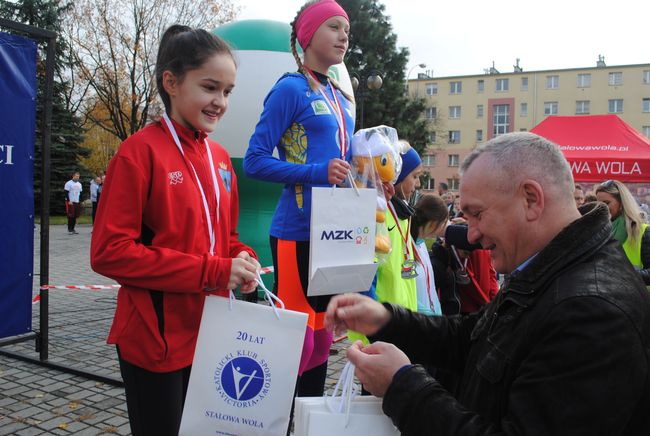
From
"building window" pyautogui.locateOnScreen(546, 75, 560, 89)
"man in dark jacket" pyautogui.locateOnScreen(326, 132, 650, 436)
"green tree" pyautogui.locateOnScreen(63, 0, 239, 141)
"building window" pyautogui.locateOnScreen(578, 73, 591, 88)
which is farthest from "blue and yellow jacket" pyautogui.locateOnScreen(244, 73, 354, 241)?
"building window" pyautogui.locateOnScreen(578, 73, 591, 88)

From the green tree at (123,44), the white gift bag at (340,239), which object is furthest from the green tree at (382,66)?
the white gift bag at (340,239)

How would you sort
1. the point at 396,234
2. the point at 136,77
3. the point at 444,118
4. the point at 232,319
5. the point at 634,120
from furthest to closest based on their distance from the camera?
the point at 444,118
the point at 634,120
the point at 136,77
the point at 396,234
the point at 232,319

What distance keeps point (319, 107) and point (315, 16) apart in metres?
0.51

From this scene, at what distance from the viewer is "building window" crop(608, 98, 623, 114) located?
67.0m

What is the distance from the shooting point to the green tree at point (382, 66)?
29.8m

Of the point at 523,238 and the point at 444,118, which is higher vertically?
the point at 444,118

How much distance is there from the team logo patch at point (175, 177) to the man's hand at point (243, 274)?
358 mm

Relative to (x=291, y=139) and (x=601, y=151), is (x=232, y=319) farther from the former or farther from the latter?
(x=601, y=151)

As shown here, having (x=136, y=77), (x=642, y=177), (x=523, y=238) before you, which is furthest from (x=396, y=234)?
(x=136, y=77)

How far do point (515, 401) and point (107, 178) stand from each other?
1.53m

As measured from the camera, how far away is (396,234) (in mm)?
3627

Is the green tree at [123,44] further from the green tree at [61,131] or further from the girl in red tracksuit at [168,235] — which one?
the girl in red tracksuit at [168,235]

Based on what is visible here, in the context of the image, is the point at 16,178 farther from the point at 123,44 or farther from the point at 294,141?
the point at 123,44

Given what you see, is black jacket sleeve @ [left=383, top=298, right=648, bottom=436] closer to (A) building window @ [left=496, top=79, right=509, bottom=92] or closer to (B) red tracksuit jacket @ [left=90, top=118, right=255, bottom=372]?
(B) red tracksuit jacket @ [left=90, top=118, right=255, bottom=372]
